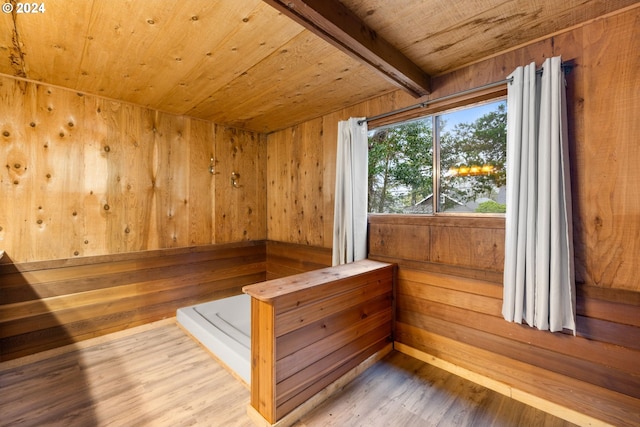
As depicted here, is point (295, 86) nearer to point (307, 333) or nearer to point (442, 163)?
point (442, 163)

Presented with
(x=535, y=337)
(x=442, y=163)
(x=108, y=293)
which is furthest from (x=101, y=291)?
(x=535, y=337)

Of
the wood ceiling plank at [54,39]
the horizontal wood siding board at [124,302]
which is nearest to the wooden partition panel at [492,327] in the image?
the horizontal wood siding board at [124,302]

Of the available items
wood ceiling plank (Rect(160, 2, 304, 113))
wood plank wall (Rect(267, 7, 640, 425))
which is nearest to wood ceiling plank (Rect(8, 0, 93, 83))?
wood ceiling plank (Rect(160, 2, 304, 113))

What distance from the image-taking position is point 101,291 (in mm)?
2582

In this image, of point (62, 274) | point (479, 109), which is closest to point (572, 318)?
point (479, 109)

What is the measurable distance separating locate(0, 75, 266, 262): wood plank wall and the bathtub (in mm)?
759

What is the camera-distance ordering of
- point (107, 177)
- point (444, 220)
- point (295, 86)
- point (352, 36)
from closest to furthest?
point (352, 36), point (444, 220), point (295, 86), point (107, 177)

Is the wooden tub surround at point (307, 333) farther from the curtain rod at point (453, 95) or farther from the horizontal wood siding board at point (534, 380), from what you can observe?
the curtain rod at point (453, 95)

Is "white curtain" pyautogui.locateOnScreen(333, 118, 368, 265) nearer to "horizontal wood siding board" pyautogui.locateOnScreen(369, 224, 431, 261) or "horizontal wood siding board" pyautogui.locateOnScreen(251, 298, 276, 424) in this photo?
"horizontal wood siding board" pyautogui.locateOnScreen(369, 224, 431, 261)

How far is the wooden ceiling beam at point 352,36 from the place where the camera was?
1292mm

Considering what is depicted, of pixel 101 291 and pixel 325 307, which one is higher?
pixel 325 307

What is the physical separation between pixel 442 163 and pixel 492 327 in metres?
1.28

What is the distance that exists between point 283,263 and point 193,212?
1.26 meters

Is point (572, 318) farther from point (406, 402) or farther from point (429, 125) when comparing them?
point (429, 125)
